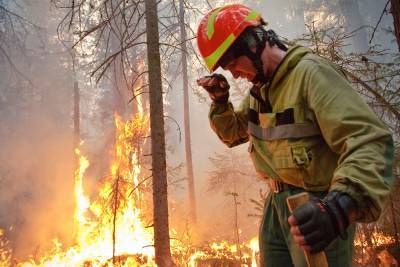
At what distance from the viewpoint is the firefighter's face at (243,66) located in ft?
7.41

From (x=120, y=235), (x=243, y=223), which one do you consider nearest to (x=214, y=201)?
(x=243, y=223)

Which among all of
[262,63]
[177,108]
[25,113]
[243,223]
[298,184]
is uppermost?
[177,108]

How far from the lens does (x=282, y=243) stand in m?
2.39

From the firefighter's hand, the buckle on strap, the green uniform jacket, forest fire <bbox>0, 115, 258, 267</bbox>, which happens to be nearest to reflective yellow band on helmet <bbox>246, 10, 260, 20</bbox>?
the green uniform jacket

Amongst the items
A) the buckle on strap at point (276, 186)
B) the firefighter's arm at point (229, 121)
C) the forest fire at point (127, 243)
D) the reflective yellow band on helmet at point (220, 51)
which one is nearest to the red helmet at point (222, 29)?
the reflective yellow band on helmet at point (220, 51)

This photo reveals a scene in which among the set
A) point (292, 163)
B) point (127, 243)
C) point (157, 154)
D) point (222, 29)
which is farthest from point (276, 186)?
point (127, 243)

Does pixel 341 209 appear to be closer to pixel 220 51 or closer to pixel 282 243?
pixel 282 243

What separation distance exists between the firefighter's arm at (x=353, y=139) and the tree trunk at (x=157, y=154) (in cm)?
448

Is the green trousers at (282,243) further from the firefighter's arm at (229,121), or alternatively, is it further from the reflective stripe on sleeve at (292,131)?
the firefighter's arm at (229,121)

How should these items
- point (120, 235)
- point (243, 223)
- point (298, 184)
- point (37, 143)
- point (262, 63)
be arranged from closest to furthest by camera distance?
1. point (298, 184)
2. point (262, 63)
3. point (120, 235)
4. point (243, 223)
5. point (37, 143)

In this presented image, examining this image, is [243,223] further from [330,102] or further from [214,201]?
[330,102]

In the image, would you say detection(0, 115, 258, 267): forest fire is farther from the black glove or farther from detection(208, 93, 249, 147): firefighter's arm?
the black glove

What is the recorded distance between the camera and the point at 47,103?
1182 inches

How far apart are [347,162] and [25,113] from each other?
31.9m
